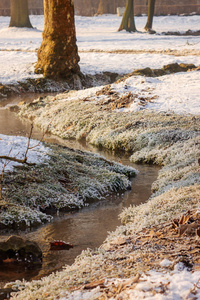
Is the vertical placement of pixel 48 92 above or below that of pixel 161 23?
below

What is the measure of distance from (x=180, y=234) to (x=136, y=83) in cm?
951

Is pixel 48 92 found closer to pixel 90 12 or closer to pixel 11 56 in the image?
pixel 11 56

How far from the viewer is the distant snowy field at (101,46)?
18.6 meters

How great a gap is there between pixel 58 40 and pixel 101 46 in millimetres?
9790

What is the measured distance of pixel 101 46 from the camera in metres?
25.2

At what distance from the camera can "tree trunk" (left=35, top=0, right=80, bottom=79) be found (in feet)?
50.8

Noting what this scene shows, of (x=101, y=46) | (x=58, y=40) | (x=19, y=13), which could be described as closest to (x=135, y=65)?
(x=58, y=40)

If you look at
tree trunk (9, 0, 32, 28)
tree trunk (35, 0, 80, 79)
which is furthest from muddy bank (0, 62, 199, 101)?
tree trunk (9, 0, 32, 28)

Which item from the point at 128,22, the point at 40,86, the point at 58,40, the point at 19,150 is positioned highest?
the point at 128,22

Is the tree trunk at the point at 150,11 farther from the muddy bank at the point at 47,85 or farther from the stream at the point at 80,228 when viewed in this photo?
the stream at the point at 80,228

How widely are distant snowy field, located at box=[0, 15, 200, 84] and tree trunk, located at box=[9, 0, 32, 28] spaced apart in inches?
25.6

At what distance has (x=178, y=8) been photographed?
43.1 meters

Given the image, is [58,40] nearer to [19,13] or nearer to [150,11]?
[19,13]

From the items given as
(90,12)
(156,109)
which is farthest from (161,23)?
(156,109)
